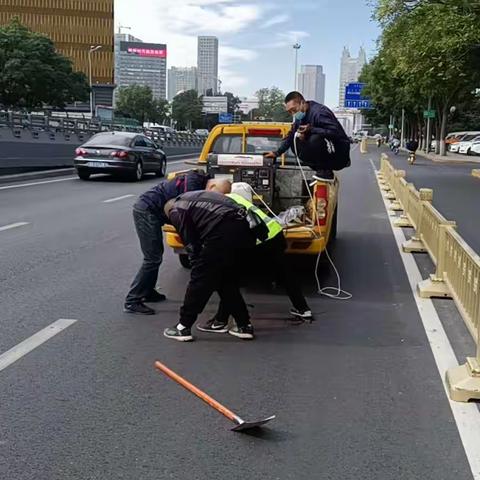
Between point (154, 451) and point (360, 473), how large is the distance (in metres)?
1.10

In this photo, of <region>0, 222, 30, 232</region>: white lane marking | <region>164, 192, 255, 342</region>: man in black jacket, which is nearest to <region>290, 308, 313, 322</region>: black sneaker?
<region>164, 192, 255, 342</region>: man in black jacket

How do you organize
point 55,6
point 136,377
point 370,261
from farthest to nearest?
point 55,6, point 370,261, point 136,377

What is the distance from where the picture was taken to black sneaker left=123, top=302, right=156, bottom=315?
6.38 m

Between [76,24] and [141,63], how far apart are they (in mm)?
68144

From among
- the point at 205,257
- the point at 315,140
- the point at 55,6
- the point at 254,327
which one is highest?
the point at 55,6

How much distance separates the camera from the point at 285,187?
26.9ft

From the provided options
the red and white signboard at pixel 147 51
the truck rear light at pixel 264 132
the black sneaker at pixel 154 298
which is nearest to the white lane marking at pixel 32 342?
the black sneaker at pixel 154 298

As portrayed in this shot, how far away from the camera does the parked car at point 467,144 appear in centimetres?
5633

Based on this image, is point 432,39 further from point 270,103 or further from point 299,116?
point 270,103

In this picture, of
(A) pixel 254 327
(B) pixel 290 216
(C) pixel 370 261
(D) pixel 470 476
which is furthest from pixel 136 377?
(C) pixel 370 261

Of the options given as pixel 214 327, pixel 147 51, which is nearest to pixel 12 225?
pixel 214 327

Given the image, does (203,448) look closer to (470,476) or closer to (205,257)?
(470,476)

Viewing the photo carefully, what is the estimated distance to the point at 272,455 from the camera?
3625 millimetres

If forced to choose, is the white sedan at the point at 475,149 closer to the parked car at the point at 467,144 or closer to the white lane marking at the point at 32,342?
the parked car at the point at 467,144
